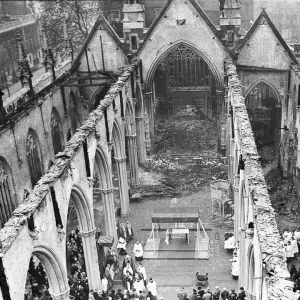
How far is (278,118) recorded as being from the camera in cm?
2978

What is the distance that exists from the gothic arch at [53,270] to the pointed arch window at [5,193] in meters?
5.72

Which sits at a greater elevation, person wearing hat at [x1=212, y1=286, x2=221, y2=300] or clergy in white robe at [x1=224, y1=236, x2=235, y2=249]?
person wearing hat at [x1=212, y1=286, x2=221, y2=300]

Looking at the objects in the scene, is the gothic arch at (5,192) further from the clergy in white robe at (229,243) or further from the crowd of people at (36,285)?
the clergy in white robe at (229,243)

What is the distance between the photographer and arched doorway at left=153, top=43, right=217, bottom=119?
3716 cm

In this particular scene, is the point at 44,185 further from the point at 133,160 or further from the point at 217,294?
the point at 133,160

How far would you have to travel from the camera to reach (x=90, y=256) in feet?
61.5

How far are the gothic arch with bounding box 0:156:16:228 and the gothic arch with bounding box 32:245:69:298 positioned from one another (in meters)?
5.72

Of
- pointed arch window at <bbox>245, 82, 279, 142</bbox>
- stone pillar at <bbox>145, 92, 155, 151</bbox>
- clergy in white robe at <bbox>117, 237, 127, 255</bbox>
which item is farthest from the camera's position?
pointed arch window at <bbox>245, 82, 279, 142</bbox>

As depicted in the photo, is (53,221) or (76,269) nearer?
(53,221)

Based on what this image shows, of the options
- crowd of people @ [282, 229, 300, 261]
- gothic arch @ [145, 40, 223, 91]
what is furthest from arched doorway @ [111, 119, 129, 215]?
crowd of people @ [282, 229, 300, 261]

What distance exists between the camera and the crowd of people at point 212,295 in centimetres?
1727

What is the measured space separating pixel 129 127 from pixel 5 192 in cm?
922

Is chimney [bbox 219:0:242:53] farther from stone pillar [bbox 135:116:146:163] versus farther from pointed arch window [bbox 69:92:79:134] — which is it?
pointed arch window [bbox 69:92:79:134]

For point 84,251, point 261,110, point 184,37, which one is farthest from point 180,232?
point 261,110
